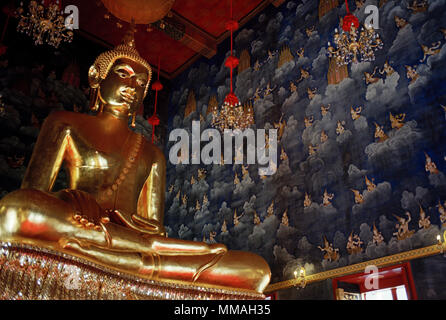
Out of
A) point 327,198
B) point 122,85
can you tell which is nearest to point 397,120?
point 327,198

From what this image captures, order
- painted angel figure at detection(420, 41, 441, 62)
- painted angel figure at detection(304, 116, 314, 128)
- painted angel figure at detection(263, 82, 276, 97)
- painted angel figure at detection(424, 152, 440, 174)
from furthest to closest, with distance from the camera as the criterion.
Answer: painted angel figure at detection(263, 82, 276, 97), painted angel figure at detection(304, 116, 314, 128), painted angel figure at detection(420, 41, 441, 62), painted angel figure at detection(424, 152, 440, 174)

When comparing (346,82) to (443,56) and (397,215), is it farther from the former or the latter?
(397,215)

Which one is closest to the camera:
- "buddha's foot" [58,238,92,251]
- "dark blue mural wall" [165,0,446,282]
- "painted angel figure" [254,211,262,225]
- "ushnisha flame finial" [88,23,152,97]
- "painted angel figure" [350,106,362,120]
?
"buddha's foot" [58,238,92,251]

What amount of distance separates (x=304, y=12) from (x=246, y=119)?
151 centimetres

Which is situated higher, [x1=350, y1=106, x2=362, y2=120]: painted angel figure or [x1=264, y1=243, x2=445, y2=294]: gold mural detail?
[x1=350, y1=106, x2=362, y2=120]: painted angel figure

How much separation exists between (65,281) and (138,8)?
8.58ft

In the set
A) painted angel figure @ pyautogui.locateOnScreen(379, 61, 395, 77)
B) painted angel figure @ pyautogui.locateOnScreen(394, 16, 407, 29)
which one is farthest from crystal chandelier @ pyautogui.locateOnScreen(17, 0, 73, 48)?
painted angel figure @ pyautogui.locateOnScreen(394, 16, 407, 29)

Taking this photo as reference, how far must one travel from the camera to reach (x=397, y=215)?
338cm

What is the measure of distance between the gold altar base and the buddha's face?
1848 millimetres

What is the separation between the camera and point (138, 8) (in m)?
3.75

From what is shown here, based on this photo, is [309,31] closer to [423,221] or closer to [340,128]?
[340,128]

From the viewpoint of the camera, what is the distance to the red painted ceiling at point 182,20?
580 cm

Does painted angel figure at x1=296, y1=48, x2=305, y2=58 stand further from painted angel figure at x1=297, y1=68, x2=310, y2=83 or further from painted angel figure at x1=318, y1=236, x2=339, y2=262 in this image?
painted angel figure at x1=318, y1=236, x2=339, y2=262

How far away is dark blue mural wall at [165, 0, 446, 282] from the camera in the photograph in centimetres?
341
